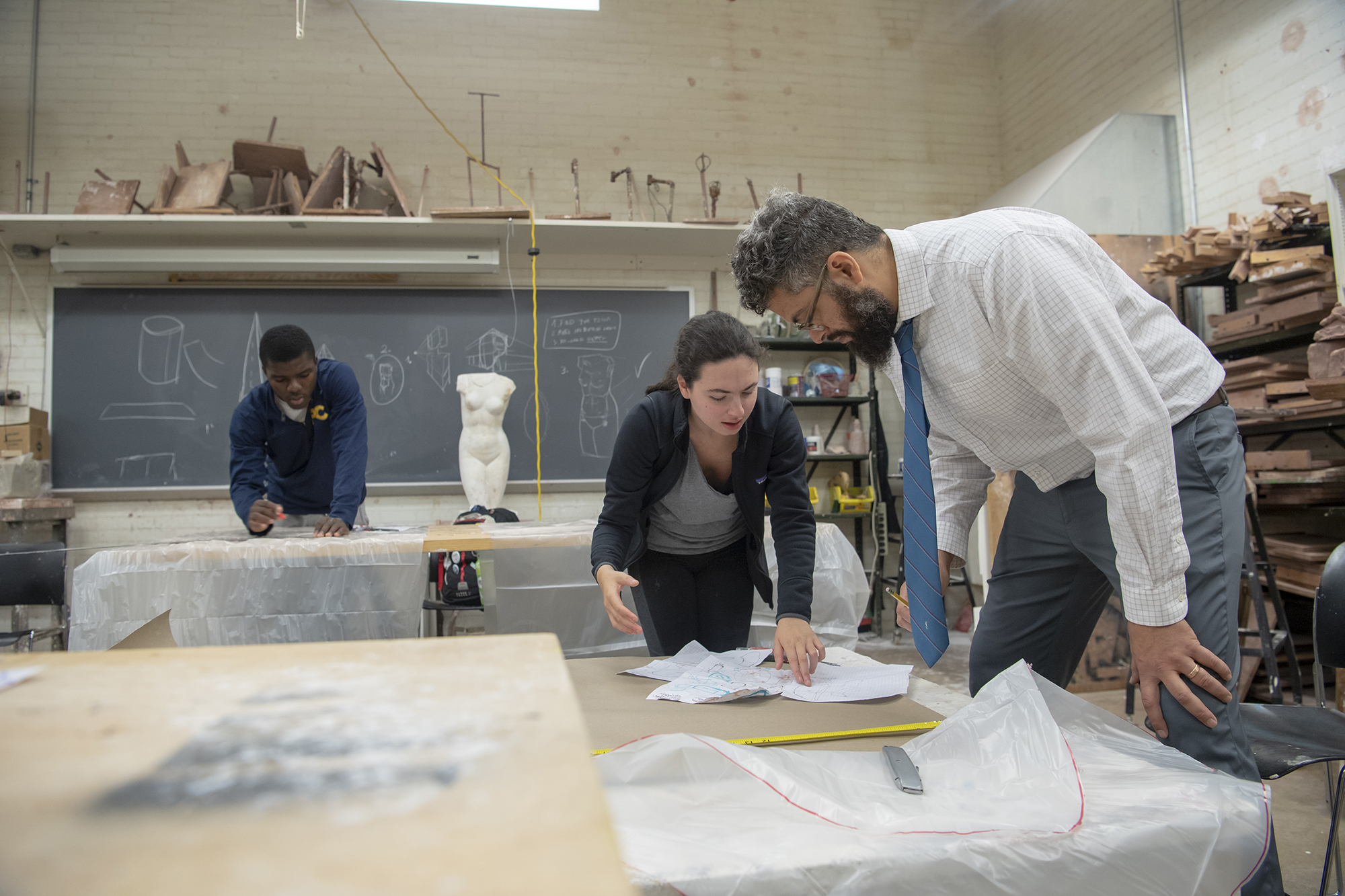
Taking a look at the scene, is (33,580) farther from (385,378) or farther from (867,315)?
(867,315)

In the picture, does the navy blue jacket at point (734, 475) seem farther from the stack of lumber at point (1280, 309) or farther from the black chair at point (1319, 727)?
the stack of lumber at point (1280, 309)

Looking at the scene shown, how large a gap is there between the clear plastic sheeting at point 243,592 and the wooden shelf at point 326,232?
2467 mm

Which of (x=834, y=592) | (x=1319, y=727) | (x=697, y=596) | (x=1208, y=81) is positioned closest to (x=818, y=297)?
(x=697, y=596)

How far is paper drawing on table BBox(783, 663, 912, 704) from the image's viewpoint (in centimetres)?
123

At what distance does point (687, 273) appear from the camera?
487 cm

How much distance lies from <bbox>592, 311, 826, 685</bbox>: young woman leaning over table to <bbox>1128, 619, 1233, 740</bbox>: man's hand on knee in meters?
0.54

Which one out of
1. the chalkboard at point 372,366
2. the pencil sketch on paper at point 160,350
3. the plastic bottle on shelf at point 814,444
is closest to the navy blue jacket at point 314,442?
the chalkboard at point 372,366

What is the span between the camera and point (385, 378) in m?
4.46

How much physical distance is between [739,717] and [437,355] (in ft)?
12.5

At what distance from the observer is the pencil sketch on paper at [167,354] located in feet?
14.1

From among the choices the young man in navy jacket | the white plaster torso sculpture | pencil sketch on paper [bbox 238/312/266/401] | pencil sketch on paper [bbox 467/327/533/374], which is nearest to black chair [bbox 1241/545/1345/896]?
the young man in navy jacket

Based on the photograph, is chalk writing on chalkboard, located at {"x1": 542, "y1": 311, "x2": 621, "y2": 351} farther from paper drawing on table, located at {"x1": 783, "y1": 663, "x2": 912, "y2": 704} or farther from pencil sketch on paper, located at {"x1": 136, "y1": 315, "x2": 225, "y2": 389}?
paper drawing on table, located at {"x1": 783, "y1": 663, "x2": 912, "y2": 704}

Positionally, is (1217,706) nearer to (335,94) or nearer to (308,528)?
(308,528)

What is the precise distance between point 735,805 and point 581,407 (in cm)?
396
